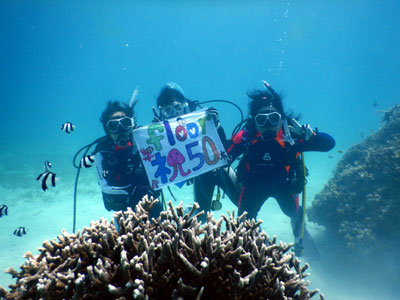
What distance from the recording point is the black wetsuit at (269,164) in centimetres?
524

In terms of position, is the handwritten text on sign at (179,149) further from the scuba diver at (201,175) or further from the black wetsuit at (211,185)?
the black wetsuit at (211,185)

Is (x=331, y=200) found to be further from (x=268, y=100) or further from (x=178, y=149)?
(x=178, y=149)

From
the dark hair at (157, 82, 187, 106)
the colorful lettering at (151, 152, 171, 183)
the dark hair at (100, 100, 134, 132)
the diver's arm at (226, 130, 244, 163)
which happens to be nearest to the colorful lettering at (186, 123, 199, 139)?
the colorful lettering at (151, 152, 171, 183)

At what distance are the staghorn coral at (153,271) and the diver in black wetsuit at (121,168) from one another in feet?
9.23

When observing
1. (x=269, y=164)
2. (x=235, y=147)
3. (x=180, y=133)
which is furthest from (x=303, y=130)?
(x=180, y=133)

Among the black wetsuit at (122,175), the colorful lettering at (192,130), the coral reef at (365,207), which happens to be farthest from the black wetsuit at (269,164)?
the coral reef at (365,207)

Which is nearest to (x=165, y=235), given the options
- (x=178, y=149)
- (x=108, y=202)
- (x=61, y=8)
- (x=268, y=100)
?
(x=178, y=149)

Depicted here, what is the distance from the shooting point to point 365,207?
24.6ft

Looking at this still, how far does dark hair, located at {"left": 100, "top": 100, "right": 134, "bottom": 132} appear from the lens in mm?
5766

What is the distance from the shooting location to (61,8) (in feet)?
214

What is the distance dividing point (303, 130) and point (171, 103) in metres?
3.43

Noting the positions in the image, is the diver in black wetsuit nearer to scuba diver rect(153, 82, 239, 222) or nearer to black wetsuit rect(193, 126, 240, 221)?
scuba diver rect(153, 82, 239, 222)

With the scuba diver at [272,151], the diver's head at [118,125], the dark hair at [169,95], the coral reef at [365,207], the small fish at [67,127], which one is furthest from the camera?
the coral reef at [365,207]

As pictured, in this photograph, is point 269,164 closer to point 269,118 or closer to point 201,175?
point 269,118
